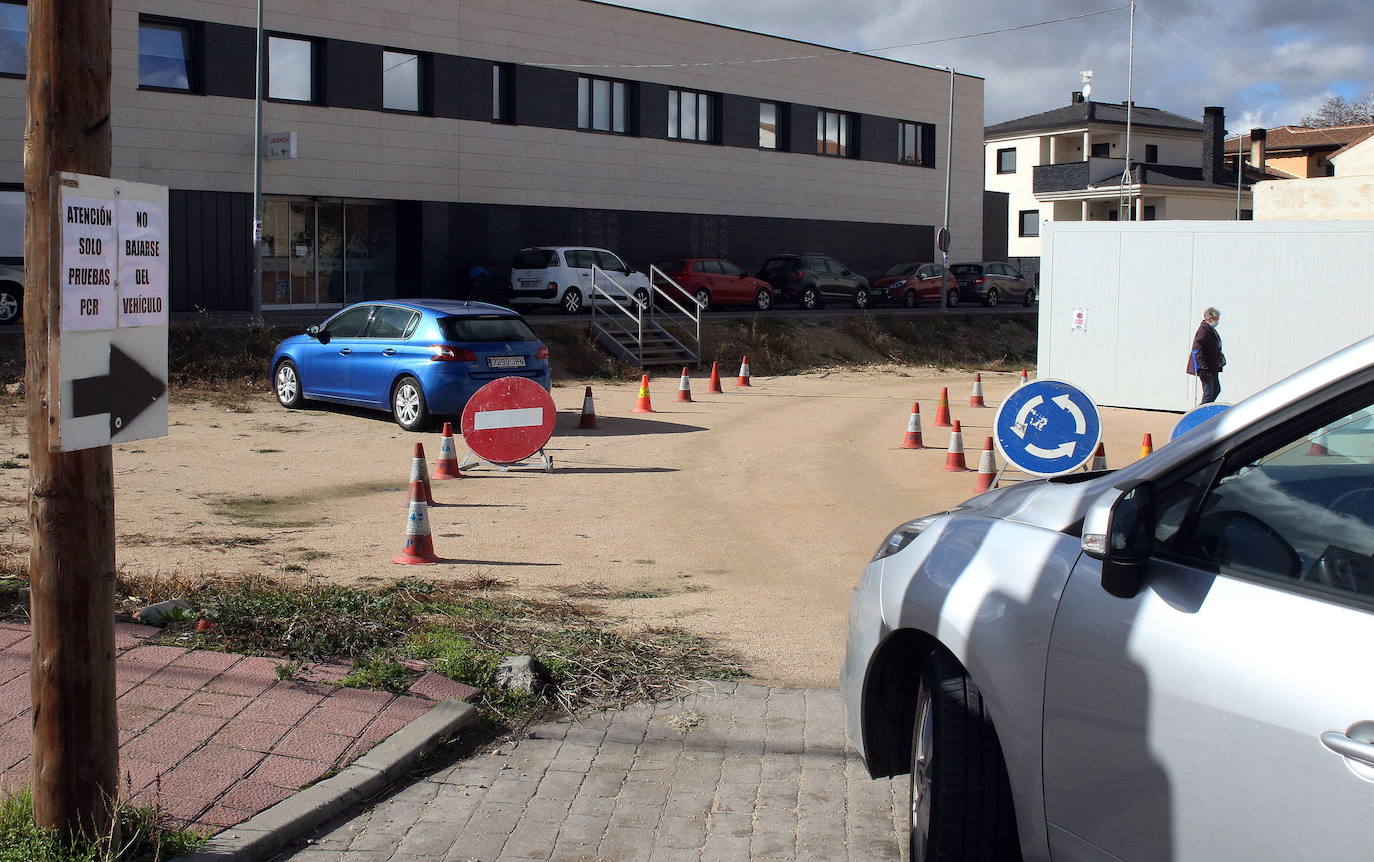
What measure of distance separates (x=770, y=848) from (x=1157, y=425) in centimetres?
1672

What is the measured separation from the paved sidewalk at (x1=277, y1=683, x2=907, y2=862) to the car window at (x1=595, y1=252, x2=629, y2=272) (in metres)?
26.7

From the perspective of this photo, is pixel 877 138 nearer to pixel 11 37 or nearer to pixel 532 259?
pixel 532 259

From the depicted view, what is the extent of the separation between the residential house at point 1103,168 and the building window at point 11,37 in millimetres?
42101

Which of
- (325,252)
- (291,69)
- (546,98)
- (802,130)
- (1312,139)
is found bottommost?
(325,252)

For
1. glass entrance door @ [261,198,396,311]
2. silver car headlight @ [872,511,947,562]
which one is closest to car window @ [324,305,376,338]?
silver car headlight @ [872,511,947,562]

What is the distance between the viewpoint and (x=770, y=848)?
4.48 m

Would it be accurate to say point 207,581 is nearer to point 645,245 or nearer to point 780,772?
point 780,772

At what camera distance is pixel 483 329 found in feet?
54.9

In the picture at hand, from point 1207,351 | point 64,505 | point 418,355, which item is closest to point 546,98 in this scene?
point 418,355

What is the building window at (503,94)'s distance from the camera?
35375 mm

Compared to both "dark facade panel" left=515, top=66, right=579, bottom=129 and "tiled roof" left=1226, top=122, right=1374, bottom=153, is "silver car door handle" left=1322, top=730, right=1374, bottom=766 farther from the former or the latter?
"tiled roof" left=1226, top=122, right=1374, bottom=153

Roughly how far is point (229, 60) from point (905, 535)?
28799mm

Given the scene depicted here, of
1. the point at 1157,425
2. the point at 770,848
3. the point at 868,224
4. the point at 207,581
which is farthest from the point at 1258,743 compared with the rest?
the point at 868,224

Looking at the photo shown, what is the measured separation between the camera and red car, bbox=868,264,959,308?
1630 inches
